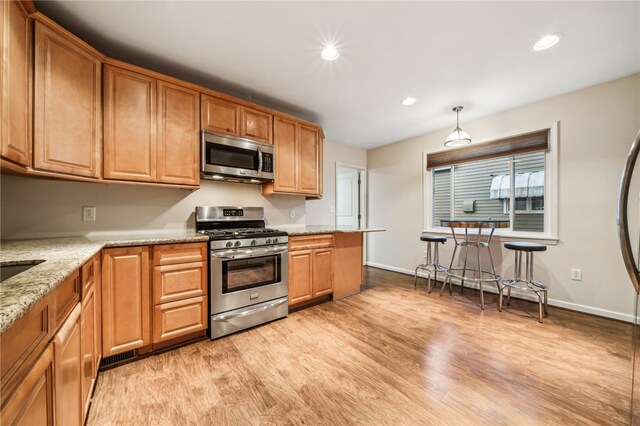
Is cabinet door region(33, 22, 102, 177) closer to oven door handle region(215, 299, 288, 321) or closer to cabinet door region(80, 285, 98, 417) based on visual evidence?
cabinet door region(80, 285, 98, 417)

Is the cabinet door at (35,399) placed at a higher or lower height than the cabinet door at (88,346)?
higher

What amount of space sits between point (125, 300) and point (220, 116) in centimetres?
187

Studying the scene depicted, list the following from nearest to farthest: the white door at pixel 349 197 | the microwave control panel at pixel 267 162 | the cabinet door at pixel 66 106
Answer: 1. the cabinet door at pixel 66 106
2. the microwave control panel at pixel 267 162
3. the white door at pixel 349 197

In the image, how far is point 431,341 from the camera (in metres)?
2.21

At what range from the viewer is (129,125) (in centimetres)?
209

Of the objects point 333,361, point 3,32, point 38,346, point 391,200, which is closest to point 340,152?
point 391,200

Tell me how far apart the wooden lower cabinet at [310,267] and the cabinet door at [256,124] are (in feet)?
4.12

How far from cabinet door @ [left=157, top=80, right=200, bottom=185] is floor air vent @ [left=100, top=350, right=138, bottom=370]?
1.43 meters

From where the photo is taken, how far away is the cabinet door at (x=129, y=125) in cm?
201

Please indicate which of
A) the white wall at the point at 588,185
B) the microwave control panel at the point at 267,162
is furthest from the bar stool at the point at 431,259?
the microwave control panel at the point at 267,162

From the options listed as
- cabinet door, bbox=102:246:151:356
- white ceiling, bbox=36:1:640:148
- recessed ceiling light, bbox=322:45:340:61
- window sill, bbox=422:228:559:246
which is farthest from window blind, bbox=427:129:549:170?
cabinet door, bbox=102:246:151:356

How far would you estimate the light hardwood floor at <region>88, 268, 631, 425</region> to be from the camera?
142 centimetres

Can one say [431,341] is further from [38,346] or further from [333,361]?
[38,346]

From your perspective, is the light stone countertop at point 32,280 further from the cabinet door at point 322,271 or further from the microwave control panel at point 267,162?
the cabinet door at point 322,271
